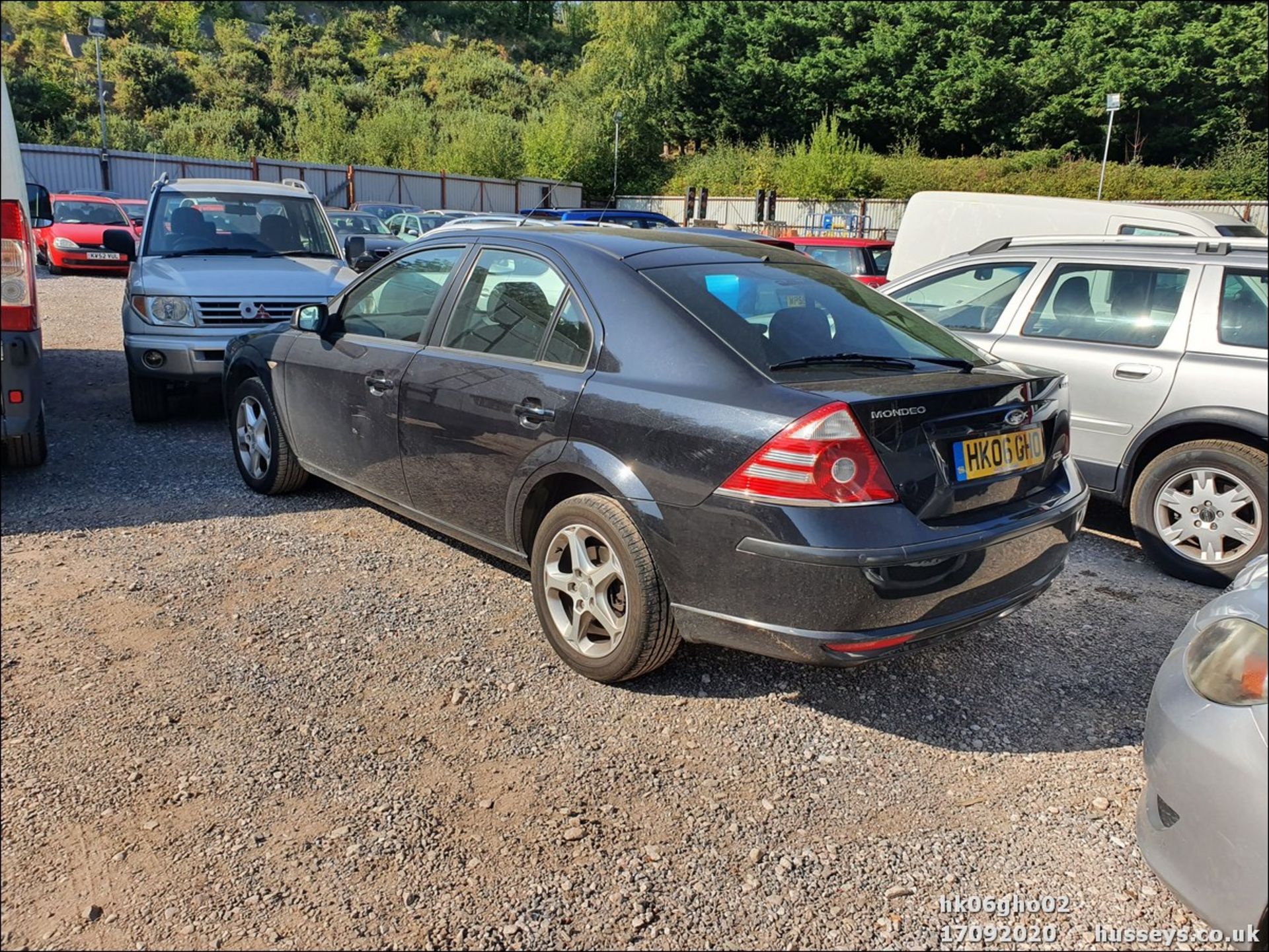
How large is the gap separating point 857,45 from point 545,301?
1995 inches

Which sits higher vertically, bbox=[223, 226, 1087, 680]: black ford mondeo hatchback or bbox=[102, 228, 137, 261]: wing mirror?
bbox=[102, 228, 137, 261]: wing mirror

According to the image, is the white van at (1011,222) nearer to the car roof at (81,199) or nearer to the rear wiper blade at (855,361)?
the rear wiper blade at (855,361)

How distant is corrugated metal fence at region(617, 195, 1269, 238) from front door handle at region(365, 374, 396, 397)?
99.6 feet

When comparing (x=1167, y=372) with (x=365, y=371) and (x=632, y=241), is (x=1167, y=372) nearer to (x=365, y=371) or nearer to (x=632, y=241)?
(x=632, y=241)

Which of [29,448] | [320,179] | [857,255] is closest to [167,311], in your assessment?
[29,448]

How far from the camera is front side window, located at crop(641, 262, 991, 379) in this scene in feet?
10.4

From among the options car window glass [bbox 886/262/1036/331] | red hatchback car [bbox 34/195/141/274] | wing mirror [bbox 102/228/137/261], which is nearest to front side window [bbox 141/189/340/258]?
wing mirror [bbox 102/228/137/261]

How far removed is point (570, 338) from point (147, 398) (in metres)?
4.74

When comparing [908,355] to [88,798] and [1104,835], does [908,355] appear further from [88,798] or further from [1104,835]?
[88,798]

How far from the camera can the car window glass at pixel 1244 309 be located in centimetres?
443

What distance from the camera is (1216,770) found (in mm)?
2051

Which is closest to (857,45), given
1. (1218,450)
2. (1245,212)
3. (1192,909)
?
(1245,212)

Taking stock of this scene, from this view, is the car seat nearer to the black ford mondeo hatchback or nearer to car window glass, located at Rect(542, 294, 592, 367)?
the black ford mondeo hatchback

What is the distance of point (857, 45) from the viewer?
47938mm
